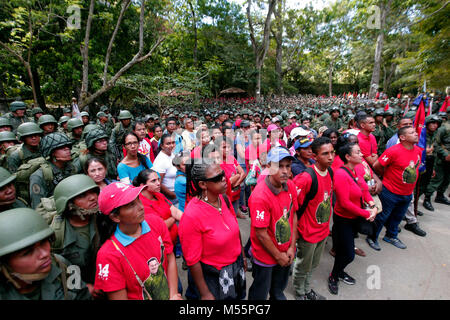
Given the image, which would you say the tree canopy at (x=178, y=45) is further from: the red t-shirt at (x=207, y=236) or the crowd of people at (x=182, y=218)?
the red t-shirt at (x=207, y=236)

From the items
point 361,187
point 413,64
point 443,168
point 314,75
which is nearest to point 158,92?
point 361,187

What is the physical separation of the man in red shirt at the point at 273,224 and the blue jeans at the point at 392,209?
2423 millimetres

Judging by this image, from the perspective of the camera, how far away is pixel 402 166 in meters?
3.56

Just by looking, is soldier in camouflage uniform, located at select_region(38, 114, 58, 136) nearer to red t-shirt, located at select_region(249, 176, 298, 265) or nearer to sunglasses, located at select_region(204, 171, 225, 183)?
sunglasses, located at select_region(204, 171, 225, 183)

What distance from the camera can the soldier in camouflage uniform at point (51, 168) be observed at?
2738 millimetres

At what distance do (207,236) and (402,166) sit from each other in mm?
3501

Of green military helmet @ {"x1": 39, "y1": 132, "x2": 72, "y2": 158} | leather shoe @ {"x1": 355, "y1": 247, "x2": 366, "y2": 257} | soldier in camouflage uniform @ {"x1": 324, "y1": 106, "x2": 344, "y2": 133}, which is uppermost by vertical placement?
green military helmet @ {"x1": 39, "y1": 132, "x2": 72, "y2": 158}

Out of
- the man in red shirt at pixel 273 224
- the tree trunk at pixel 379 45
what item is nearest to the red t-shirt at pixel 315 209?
the man in red shirt at pixel 273 224

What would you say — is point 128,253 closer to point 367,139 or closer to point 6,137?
point 6,137

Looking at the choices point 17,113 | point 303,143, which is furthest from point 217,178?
point 17,113

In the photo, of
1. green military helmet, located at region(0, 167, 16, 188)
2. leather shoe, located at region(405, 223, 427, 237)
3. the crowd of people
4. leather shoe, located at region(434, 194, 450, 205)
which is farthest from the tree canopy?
leather shoe, located at region(405, 223, 427, 237)

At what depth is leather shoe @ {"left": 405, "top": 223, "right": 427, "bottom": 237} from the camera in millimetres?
4281

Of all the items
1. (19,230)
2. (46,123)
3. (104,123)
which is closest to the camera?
(19,230)

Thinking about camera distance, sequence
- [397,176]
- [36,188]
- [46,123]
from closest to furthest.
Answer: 1. [36,188]
2. [397,176]
3. [46,123]
